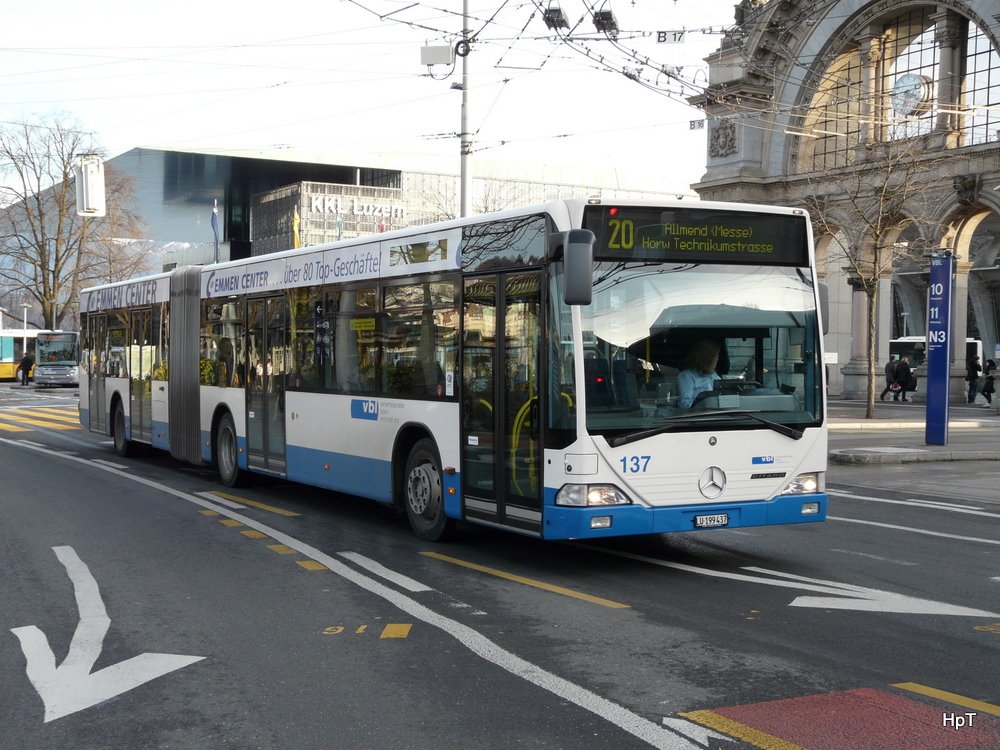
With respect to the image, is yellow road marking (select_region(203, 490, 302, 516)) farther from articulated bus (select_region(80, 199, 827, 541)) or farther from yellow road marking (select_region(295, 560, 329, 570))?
yellow road marking (select_region(295, 560, 329, 570))

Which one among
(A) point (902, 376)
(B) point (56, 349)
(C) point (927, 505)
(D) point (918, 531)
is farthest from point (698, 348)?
(B) point (56, 349)

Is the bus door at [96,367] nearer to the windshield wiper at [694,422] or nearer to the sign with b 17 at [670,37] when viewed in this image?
the sign with b 17 at [670,37]

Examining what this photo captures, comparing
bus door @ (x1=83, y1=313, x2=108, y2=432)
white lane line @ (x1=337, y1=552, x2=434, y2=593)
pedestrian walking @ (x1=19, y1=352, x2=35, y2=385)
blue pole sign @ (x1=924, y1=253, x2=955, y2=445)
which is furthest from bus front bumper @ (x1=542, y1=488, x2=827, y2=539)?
pedestrian walking @ (x1=19, y1=352, x2=35, y2=385)

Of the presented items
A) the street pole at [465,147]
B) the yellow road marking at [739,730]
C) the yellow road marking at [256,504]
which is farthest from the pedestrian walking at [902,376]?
the yellow road marking at [739,730]

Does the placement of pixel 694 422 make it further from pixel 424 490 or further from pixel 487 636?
pixel 424 490

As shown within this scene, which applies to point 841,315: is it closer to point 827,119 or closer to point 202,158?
point 827,119

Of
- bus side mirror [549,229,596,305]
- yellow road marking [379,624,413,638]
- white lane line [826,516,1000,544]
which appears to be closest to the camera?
yellow road marking [379,624,413,638]

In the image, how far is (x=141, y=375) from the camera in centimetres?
1789

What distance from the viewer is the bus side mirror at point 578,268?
775 centimetres

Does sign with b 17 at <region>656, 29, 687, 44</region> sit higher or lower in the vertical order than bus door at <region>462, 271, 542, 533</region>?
higher

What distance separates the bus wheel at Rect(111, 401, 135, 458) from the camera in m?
18.9

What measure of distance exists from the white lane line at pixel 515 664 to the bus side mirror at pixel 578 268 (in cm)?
231

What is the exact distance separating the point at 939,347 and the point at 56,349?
47.5 m

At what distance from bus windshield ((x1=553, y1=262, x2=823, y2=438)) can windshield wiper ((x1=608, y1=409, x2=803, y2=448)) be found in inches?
0.4
